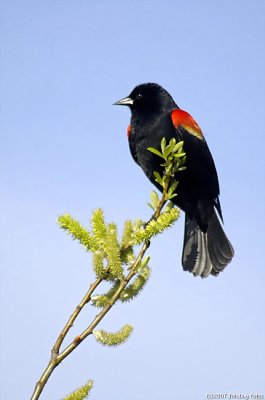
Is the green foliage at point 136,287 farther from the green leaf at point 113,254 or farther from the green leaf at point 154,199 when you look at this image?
the green leaf at point 154,199

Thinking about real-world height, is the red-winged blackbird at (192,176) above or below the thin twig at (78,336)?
above

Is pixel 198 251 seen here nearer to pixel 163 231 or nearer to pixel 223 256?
pixel 223 256

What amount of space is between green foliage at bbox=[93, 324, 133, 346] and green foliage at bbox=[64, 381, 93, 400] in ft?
0.53

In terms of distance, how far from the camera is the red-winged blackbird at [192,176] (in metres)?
4.55

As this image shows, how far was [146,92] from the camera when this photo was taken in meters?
5.27

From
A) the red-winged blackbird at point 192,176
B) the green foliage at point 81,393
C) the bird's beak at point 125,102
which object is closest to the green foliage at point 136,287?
the green foliage at point 81,393

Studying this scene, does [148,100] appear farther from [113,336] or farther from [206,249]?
[113,336]

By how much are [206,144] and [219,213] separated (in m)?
0.61

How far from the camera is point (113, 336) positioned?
5.30ft

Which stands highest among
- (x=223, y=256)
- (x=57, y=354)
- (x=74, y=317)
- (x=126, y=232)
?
(x=223, y=256)

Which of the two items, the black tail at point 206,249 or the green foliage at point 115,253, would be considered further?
the black tail at point 206,249

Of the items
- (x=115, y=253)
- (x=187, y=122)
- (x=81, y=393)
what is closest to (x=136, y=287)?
(x=115, y=253)

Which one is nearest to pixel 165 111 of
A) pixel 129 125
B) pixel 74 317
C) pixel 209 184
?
pixel 129 125

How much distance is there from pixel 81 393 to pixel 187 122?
3396mm
